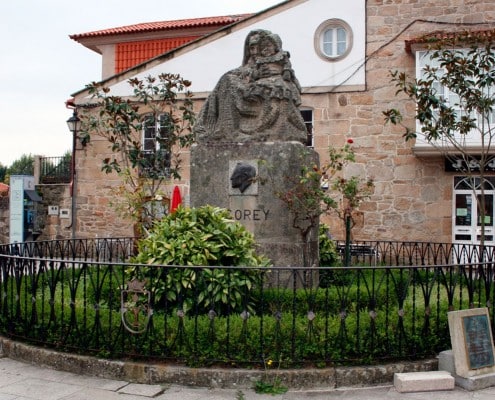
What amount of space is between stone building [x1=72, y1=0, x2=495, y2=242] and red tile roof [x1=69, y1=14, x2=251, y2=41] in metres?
3.65

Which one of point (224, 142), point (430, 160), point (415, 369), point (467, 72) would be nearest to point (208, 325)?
point (415, 369)

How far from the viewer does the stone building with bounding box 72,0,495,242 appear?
15.9 m

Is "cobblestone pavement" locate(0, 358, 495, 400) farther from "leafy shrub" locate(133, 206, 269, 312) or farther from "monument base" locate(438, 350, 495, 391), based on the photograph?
"leafy shrub" locate(133, 206, 269, 312)

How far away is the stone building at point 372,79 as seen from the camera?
15852 millimetres

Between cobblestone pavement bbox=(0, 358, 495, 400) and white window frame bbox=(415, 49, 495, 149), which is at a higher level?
white window frame bbox=(415, 49, 495, 149)

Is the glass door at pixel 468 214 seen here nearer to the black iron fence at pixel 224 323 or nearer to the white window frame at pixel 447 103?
the white window frame at pixel 447 103

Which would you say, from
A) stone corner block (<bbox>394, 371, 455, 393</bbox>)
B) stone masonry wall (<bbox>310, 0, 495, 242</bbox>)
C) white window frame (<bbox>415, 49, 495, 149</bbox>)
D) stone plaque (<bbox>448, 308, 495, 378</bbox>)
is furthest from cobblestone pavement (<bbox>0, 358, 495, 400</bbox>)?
stone masonry wall (<bbox>310, 0, 495, 242</bbox>)

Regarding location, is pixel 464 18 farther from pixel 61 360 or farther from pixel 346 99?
pixel 61 360

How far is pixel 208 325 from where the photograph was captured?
17.9 feet

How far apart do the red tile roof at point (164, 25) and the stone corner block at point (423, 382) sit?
56.4ft

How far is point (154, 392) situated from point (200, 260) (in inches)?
65.8

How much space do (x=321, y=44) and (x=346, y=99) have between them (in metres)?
1.71

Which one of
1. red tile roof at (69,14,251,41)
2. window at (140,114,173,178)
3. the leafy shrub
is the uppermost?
red tile roof at (69,14,251,41)

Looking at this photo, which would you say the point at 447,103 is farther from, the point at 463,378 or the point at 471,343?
the point at 463,378
